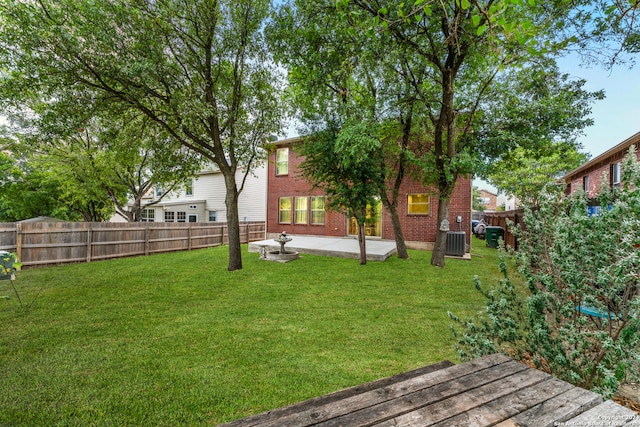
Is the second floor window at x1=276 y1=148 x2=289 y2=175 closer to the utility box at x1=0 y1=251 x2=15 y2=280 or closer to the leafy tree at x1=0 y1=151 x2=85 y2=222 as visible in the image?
the leafy tree at x1=0 y1=151 x2=85 y2=222

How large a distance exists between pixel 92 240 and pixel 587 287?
1306cm

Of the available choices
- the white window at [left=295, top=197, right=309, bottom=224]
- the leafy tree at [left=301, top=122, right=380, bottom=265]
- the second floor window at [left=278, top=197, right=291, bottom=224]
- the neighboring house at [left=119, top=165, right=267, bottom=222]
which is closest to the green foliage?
the leafy tree at [left=301, top=122, right=380, bottom=265]

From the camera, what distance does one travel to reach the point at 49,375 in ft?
9.59

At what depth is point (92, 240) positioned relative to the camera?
10.1m

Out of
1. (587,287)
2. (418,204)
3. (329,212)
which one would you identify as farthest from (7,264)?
(418,204)

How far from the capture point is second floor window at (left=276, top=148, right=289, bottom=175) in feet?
52.7

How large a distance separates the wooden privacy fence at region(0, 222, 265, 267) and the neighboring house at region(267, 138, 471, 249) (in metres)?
4.23

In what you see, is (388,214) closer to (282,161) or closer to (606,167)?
(282,161)

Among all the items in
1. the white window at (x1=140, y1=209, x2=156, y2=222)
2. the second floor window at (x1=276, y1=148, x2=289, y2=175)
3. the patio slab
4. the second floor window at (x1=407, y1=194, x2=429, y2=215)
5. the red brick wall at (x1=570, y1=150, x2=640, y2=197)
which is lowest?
the patio slab

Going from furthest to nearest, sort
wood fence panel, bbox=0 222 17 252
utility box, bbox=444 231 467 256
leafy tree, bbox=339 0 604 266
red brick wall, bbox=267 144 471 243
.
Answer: red brick wall, bbox=267 144 471 243
utility box, bbox=444 231 467 256
wood fence panel, bbox=0 222 17 252
leafy tree, bbox=339 0 604 266

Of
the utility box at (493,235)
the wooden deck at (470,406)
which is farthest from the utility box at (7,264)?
the utility box at (493,235)

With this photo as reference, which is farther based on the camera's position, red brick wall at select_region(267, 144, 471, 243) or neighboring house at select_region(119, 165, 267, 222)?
neighboring house at select_region(119, 165, 267, 222)

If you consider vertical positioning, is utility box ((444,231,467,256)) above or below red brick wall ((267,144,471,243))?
below

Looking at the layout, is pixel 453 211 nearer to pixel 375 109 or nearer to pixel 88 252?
pixel 375 109
